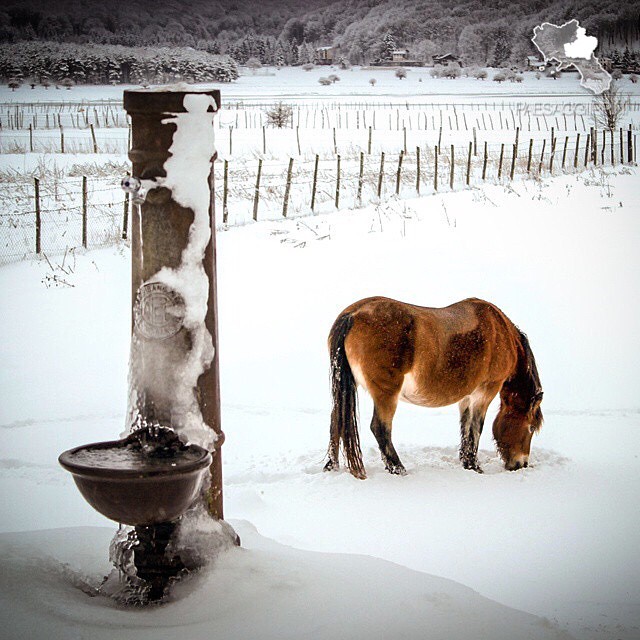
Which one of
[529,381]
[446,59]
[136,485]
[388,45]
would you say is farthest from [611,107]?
[136,485]

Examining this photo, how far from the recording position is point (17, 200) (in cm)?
1605

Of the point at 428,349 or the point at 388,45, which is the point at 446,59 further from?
the point at 428,349

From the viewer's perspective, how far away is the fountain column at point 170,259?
3322 mm

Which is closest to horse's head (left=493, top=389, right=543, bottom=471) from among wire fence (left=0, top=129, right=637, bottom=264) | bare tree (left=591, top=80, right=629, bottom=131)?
wire fence (left=0, top=129, right=637, bottom=264)

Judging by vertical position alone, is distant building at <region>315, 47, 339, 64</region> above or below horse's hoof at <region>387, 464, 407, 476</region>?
above

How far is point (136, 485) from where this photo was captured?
2.87 meters

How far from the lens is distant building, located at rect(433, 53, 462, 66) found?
138 ft

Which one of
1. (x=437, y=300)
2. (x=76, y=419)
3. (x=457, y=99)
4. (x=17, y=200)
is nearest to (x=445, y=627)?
(x=76, y=419)

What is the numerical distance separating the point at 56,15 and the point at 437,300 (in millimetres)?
10709

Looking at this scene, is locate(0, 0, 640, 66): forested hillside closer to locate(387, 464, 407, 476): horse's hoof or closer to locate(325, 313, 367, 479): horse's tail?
locate(325, 313, 367, 479): horse's tail

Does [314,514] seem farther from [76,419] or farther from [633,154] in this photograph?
[633,154]

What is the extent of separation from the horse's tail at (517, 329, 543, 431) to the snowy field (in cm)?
45

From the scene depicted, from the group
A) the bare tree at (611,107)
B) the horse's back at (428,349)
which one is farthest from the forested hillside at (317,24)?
the horse's back at (428,349)

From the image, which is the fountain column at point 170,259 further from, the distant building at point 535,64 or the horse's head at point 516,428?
the distant building at point 535,64
